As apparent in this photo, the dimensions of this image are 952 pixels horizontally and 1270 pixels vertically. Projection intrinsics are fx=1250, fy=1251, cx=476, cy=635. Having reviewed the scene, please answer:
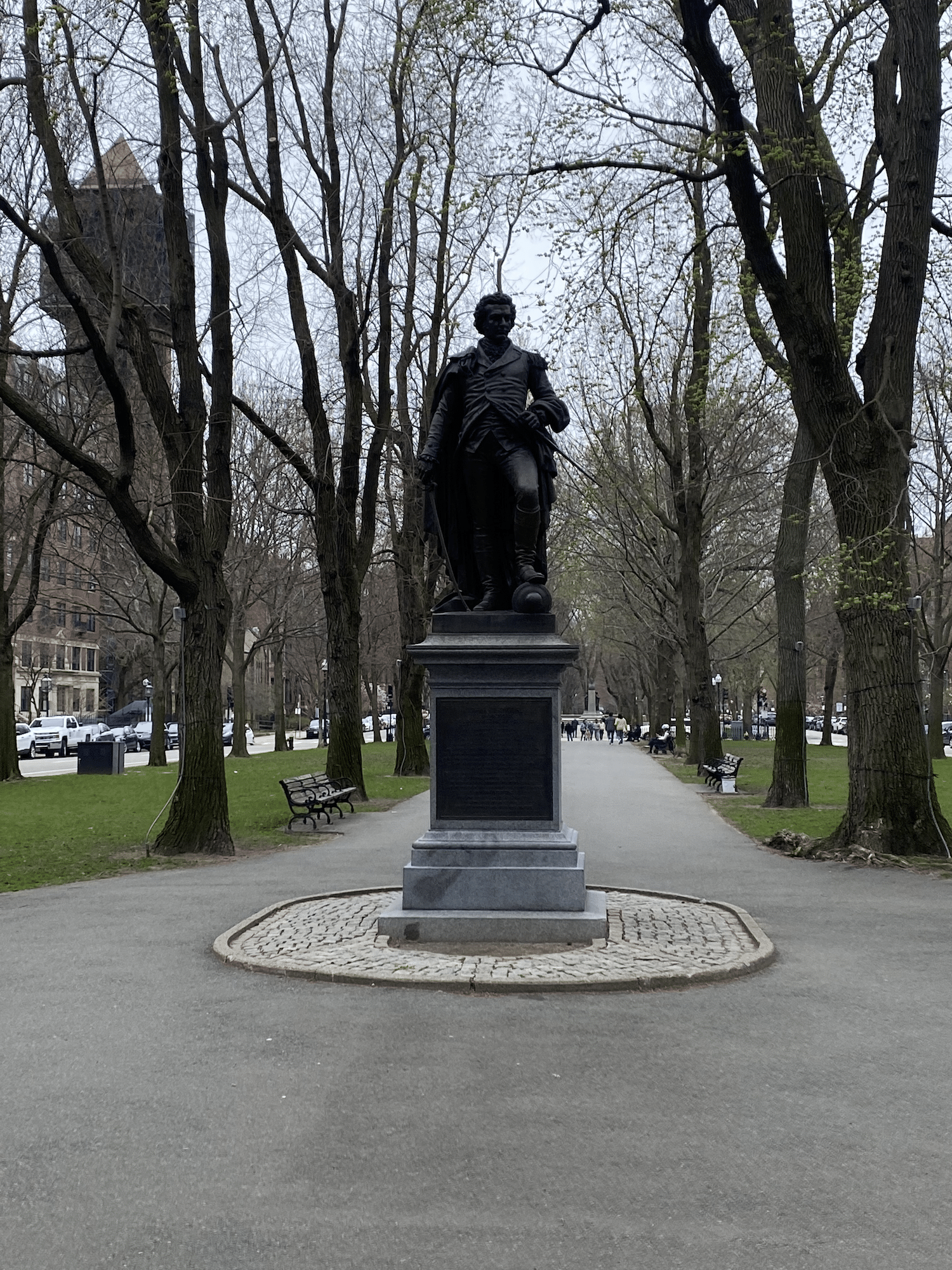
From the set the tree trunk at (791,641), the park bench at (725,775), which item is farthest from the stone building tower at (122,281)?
the park bench at (725,775)

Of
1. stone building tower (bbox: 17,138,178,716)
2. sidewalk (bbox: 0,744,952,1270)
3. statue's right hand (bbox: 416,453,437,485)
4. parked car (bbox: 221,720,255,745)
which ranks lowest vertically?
sidewalk (bbox: 0,744,952,1270)

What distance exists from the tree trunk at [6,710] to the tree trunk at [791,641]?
60.6ft

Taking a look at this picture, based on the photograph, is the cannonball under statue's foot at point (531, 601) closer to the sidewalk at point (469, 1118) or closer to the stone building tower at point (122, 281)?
the sidewalk at point (469, 1118)

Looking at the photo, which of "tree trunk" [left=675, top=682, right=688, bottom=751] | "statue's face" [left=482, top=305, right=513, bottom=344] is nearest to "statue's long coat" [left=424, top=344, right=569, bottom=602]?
"statue's face" [left=482, top=305, right=513, bottom=344]

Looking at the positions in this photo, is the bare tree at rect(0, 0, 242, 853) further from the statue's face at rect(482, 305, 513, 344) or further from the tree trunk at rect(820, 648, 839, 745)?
the tree trunk at rect(820, 648, 839, 745)

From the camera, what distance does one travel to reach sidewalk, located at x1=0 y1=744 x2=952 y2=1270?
Answer: 3.92 metres

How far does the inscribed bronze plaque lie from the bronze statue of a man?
3.79 feet

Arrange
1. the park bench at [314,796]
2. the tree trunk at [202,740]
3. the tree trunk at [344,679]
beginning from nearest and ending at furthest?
the tree trunk at [202,740] → the park bench at [314,796] → the tree trunk at [344,679]

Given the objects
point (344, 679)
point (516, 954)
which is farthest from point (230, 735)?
point (516, 954)

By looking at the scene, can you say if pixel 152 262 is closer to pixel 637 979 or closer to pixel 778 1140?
pixel 637 979

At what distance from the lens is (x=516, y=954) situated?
26.3 ft

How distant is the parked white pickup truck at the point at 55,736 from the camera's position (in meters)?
54.2

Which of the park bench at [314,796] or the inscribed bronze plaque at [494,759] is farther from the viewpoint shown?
the park bench at [314,796]

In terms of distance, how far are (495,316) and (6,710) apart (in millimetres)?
24137
